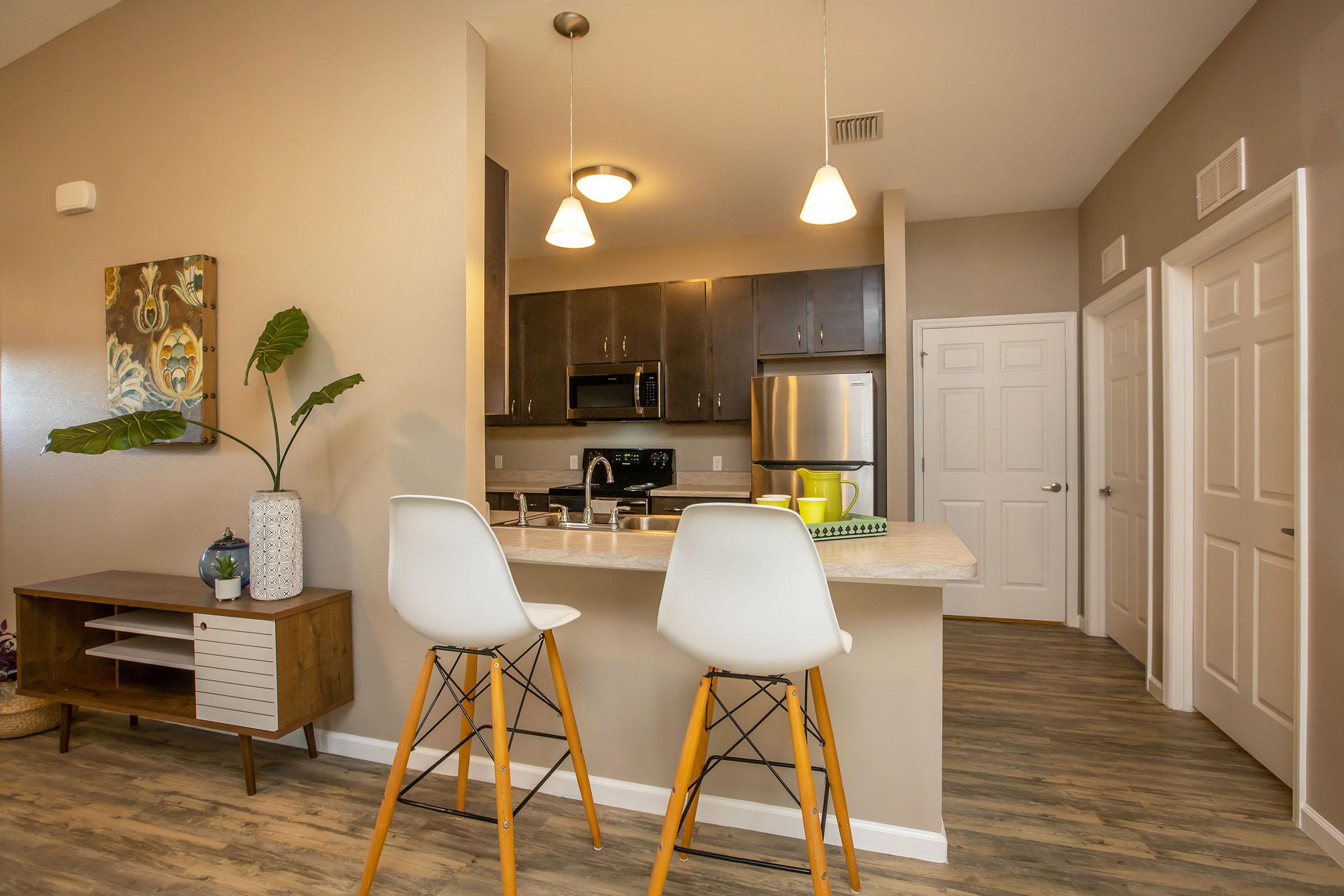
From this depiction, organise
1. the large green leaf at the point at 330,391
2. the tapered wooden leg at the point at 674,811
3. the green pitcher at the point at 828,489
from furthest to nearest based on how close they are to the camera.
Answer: the large green leaf at the point at 330,391
the green pitcher at the point at 828,489
the tapered wooden leg at the point at 674,811

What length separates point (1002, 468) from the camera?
14.2 ft

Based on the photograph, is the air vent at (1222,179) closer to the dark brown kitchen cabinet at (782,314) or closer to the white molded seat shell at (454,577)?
the dark brown kitchen cabinet at (782,314)

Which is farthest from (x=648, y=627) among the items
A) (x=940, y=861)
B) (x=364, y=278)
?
(x=364, y=278)

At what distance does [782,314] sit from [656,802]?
3187mm

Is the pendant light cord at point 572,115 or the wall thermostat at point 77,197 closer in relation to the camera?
the pendant light cord at point 572,115

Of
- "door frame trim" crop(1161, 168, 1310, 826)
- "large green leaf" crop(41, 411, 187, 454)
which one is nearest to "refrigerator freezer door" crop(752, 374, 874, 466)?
"door frame trim" crop(1161, 168, 1310, 826)

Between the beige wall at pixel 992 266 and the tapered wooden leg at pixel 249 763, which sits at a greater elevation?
the beige wall at pixel 992 266

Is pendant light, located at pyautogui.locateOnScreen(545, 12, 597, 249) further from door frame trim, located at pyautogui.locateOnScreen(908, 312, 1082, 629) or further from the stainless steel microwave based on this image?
door frame trim, located at pyautogui.locateOnScreen(908, 312, 1082, 629)

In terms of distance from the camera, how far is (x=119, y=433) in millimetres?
2061

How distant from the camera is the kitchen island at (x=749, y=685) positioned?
1.86 m

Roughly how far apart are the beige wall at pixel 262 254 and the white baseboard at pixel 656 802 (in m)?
0.09

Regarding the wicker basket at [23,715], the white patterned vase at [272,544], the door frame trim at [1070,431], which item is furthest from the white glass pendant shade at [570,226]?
the door frame trim at [1070,431]

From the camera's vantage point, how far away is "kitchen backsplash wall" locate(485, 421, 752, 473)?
16.0 feet

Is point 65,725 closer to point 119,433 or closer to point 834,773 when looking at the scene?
point 119,433
